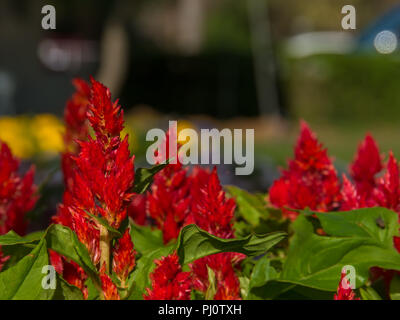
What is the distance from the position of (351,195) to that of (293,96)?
23.7 metres

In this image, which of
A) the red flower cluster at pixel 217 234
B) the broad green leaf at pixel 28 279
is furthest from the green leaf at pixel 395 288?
the broad green leaf at pixel 28 279

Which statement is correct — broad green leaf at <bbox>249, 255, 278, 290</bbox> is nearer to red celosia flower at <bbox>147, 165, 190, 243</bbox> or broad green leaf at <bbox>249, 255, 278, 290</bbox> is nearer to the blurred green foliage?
red celosia flower at <bbox>147, 165, 190, 243</bbox>

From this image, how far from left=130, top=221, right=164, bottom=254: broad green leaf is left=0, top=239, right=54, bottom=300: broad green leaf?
0.36 meters

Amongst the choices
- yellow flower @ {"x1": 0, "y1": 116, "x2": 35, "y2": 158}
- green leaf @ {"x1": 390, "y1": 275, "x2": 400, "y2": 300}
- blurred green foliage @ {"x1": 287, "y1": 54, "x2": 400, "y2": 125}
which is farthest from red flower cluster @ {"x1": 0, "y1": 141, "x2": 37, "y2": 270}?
blurred green foliage @ {"x1": 287, "y1": 54, "x2": 400, "y2": 125}

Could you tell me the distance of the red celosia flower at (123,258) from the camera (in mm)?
1433

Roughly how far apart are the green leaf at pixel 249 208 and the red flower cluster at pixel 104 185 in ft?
2.07

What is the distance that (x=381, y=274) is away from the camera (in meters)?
1.73

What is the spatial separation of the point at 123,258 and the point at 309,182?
719mm

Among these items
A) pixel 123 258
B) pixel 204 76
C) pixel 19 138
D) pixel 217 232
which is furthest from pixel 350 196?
pixel 204 76

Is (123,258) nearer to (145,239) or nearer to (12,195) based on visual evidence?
(145,239)

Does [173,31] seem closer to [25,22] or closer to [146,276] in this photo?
[25,22]

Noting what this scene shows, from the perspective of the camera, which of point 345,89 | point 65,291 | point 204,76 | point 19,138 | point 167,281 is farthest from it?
point 204,76

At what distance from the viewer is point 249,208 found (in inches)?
80.4
